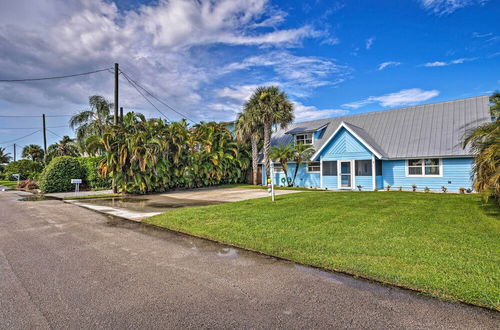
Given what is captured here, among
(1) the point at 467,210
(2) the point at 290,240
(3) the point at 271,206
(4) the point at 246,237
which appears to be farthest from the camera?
(3) the point at 271,206

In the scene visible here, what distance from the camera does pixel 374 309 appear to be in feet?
10.9

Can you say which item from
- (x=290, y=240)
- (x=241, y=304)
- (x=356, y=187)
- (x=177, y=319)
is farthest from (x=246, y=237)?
(x=356, y=187)

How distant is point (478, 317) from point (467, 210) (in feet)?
19.7

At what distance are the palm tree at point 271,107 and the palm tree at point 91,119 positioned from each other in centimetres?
1593

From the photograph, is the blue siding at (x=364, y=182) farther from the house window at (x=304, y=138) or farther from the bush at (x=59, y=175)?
the bush at (x=59, y=175)

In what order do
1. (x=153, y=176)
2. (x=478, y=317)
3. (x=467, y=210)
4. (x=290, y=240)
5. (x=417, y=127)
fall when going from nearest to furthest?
(x=478, y=317) → (x=290, y=240) → (x=467, y=210) → (x=417, y=127) → (x=153, y=176)

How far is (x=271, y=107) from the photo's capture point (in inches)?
841

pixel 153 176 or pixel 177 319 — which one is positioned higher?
pixel 153 176

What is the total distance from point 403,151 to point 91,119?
2835cm

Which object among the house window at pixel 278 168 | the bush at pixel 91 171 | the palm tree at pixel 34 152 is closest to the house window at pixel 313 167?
the house window at pixel 278 168

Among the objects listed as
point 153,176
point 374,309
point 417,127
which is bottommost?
point 374,309

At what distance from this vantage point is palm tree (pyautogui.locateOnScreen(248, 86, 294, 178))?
2134cm

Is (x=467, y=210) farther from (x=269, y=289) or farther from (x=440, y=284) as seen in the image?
(x=269, y=289)

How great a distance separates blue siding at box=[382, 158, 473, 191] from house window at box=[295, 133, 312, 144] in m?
6.50
